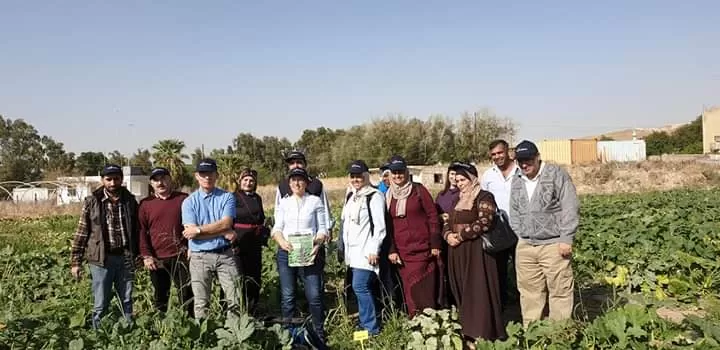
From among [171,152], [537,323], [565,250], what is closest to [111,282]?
[537,323]

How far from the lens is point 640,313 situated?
2861mm

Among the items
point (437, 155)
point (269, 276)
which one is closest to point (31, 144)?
point (437, 155)

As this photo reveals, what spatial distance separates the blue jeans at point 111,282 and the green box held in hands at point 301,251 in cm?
138

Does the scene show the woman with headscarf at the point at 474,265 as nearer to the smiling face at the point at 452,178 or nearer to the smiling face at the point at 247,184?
the smiling face at the point at 452,178

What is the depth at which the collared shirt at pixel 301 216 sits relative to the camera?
458cm

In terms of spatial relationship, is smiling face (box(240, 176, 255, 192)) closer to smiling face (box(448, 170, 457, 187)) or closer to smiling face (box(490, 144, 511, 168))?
smiling face (box(448, 170, 457, 187))

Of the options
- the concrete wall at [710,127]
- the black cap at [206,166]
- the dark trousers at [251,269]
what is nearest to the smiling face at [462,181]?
the black cap at [206,166]

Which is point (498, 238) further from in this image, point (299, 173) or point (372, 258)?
point (299, 173)

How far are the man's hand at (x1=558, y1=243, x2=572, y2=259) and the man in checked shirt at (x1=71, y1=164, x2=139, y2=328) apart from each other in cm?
339

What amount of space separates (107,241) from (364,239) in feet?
6.84

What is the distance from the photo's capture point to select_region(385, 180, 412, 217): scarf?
4758mm

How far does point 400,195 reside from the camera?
479 cm

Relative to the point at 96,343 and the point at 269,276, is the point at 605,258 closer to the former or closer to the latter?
the point at 269,276

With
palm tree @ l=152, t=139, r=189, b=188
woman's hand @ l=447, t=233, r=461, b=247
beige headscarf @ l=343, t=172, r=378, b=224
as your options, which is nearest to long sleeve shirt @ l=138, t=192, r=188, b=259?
beige headscarf @ l=343, t=172, r=378, b=224
